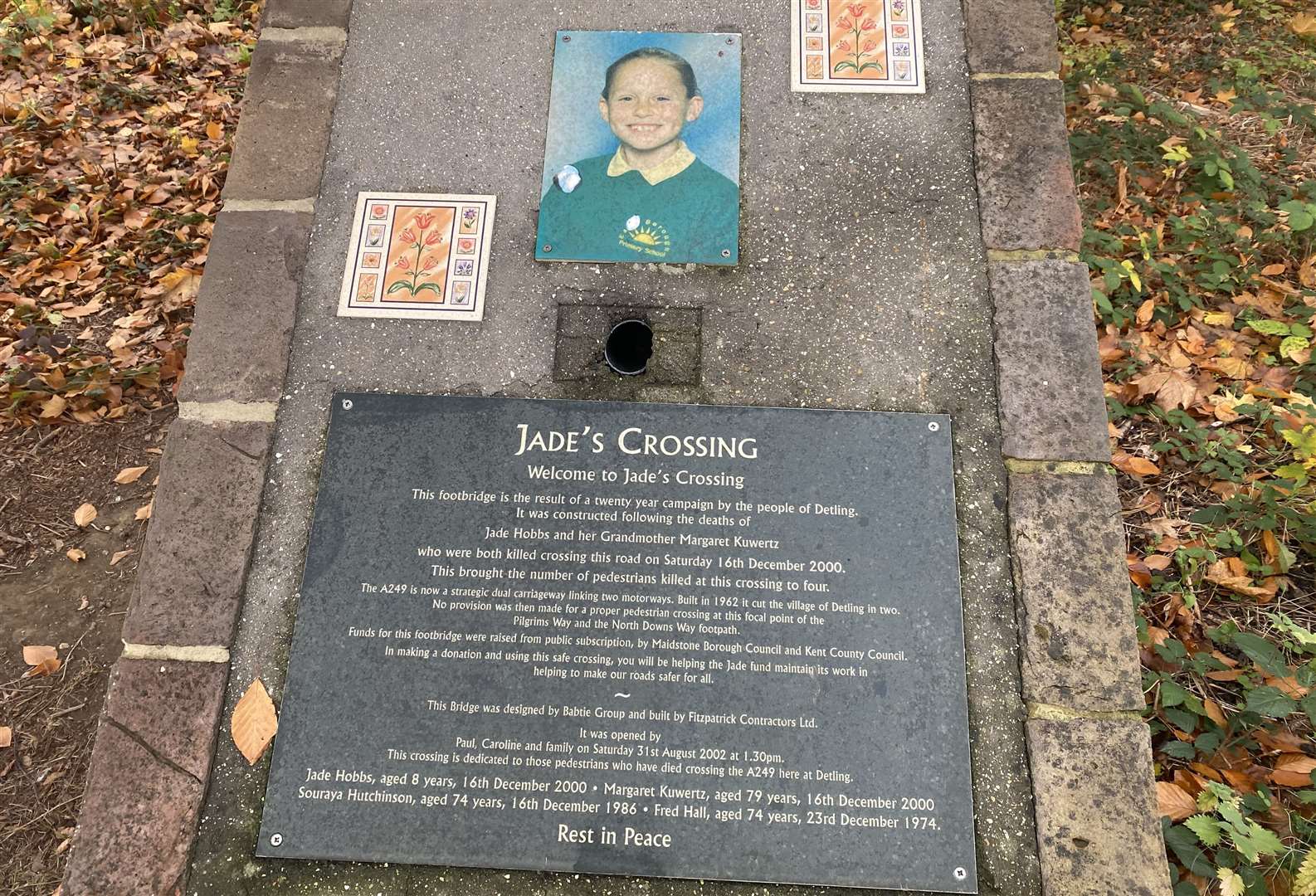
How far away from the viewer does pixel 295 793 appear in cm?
192

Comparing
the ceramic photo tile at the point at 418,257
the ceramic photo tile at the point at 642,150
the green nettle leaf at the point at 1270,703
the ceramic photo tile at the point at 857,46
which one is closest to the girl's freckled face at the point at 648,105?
the ceramic photo tile at the point at 642,150

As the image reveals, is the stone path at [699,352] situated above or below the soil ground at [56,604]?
above

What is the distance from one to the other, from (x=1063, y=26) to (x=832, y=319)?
4.19 meters

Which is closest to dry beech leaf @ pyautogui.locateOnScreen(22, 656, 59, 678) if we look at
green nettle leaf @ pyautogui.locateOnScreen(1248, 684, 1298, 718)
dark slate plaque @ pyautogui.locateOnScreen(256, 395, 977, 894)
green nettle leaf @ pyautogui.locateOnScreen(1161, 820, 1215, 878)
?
dark slate plaque @ pyautogui.locateOnScreen(256, 395, 977, 894)

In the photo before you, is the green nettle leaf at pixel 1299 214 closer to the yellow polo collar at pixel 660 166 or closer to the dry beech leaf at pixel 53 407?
the yellow polo collar at pixel 660 166

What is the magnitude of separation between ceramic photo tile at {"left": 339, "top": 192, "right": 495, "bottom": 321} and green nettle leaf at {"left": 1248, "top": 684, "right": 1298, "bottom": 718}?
7.86 ft

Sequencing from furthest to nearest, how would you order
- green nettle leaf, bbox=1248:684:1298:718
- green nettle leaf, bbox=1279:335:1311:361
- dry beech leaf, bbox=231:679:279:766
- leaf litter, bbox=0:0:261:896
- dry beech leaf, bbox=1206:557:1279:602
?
green nettle leaf, bbox=1279:335:1311:361
leaf litter, bbox=0:0:261:896
dry beech leaf, bbox=1206:557:1279:602
green nettle leaf, bbox=1248:684:1298:718
dry beech leaf, bbox=231:679:279:766

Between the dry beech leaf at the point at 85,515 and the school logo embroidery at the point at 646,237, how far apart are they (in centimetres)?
244

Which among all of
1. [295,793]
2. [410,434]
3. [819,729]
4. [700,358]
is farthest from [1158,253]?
[295,793]

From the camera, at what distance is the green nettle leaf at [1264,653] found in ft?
7.13

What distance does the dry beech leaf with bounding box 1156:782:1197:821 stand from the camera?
215 centimetres

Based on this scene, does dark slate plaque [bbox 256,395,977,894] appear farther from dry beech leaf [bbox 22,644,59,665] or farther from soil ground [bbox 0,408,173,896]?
dry beech leaf [bbox 22,644,59,665]

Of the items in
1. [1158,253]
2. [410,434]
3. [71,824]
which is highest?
[410,434]

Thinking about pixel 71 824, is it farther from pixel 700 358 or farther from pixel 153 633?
pixel 700 358
